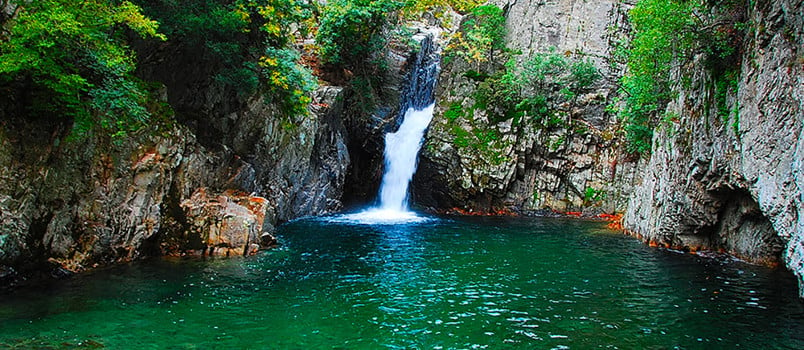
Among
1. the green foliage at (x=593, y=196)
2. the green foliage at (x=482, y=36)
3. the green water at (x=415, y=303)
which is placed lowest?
the green water at (x=415, y=303)

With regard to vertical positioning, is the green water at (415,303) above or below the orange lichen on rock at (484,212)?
below

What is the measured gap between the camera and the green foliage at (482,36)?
34.8 meters

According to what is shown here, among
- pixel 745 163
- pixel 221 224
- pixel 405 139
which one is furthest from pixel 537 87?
pixel 221 224

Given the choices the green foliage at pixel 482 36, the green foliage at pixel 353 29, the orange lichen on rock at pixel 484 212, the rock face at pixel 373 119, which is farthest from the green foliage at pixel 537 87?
the green foliage at pixel 353 29

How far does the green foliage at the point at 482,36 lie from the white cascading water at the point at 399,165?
20.3 ft

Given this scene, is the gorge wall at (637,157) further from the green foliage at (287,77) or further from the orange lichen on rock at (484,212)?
the green foliage at (287,77)

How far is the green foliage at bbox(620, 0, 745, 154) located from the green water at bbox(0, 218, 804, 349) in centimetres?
722

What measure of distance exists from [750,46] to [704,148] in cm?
432

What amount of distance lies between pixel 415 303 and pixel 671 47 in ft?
51.2

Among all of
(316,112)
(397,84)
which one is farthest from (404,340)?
(397,84)

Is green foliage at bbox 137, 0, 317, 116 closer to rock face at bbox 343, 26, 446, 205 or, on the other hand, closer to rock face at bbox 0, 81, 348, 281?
rock face at bbox 0, 81, 348, 281

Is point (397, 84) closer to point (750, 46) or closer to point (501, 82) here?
point (501, 82)

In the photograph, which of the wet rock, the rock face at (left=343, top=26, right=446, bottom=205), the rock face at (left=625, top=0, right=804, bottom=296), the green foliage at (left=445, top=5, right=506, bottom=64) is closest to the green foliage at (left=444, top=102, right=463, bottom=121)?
the rock face at (left=343, top=26, right=446, bottom=205)

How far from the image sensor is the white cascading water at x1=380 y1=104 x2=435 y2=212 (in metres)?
32.5
